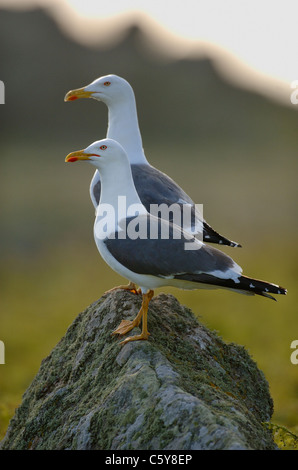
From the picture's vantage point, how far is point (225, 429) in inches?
187

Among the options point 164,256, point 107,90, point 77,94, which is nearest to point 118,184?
point 164,256

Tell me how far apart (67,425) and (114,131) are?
3913 millimetres

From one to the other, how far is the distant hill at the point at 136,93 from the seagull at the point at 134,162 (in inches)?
1063

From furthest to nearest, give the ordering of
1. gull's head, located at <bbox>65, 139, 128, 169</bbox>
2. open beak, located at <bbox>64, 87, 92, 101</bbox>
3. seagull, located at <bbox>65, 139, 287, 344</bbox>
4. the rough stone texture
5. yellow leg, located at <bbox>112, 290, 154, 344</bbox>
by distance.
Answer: open beak, located at <bbox>64, 87, 92, 101</bbox>, gull's head, located at <bbox>65, 139, 128, 169</bbox>, seagull, located at <bbox>65, 139, 287, 344</bbox>, yellow leg, located at <bbox>112, 290, 154, 344</bbox>, the rough stone texture

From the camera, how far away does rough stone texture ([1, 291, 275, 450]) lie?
16.2ft

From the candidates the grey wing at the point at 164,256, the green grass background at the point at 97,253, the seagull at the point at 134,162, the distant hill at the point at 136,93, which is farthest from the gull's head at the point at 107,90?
the distant hill at the point at 136,93

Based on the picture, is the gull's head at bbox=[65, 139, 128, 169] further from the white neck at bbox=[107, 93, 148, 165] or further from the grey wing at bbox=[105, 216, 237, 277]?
the white neck at bbox=[107, 93, 148, 165]

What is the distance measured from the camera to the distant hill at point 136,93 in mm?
38906

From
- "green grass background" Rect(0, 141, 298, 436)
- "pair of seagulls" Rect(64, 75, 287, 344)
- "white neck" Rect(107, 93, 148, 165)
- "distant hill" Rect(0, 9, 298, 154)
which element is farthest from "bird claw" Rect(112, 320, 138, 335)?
"distant hill" Rect(0, 9, 298, 154)

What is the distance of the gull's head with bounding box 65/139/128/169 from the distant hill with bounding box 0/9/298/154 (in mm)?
29218

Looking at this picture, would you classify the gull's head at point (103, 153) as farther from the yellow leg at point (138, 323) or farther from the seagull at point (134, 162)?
the seagull at point (134, 162)

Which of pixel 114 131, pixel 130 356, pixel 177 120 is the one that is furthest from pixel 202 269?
pixel 177 120
